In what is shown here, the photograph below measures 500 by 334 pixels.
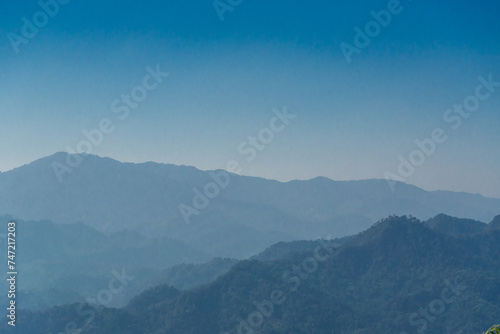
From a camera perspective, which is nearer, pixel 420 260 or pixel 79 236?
pixel 420 260

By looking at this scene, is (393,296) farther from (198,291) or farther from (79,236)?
(79,236)

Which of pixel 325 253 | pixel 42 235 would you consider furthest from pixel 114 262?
pixel 325 253

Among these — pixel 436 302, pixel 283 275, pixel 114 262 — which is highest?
pixel 114 262

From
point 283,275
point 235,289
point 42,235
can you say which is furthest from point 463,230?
point 42,235

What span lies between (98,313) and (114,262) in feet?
386

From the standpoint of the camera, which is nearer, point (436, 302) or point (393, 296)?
point (436, 302)

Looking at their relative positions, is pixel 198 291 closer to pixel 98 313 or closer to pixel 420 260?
pixel 98 313

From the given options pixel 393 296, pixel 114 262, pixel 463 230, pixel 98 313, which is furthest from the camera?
pixel 114 262

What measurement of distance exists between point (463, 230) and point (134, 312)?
202 ft

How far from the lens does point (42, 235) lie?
6806 inches

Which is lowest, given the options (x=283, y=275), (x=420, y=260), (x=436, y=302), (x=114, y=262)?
(x=436, y=302)

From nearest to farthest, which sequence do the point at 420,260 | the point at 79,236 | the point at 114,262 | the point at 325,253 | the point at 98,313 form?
the point at 98,313
the point at 420,260
the point at 325,253
the point at 114,262
the point at 79,236

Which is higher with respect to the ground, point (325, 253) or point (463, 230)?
point (325, 253)

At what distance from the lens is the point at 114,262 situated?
170 metres
